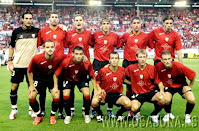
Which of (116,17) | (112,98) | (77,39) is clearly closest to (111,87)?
(112,98)

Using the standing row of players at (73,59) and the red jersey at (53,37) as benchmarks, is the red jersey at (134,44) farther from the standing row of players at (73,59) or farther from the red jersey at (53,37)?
the red jersey at (53,37)

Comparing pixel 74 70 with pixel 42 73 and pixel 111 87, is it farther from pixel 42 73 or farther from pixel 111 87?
pixel 111 87

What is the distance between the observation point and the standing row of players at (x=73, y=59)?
16.3 ft

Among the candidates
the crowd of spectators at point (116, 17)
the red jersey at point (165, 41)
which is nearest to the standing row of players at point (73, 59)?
the red jersey at point (165, 41)

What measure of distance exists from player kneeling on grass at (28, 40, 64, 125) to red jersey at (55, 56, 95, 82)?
0.42 feet

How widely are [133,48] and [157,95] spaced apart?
1300 millimetres

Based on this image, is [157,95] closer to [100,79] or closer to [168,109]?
[168,109]

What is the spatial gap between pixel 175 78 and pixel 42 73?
2610 mm

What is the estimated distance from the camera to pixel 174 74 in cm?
503

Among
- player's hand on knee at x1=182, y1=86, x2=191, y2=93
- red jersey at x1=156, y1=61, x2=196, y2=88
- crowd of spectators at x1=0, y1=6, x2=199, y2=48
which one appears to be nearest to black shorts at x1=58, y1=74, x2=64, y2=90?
red jersey at x1=156, y1=61, x2=196, y2=88

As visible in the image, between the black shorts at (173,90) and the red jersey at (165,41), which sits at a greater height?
the red jersey at (165,41)

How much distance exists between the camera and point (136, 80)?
202 inches

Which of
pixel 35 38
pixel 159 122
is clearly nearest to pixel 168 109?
pixel 159 122

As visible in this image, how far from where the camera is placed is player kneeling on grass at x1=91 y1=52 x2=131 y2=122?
16.4 feet
